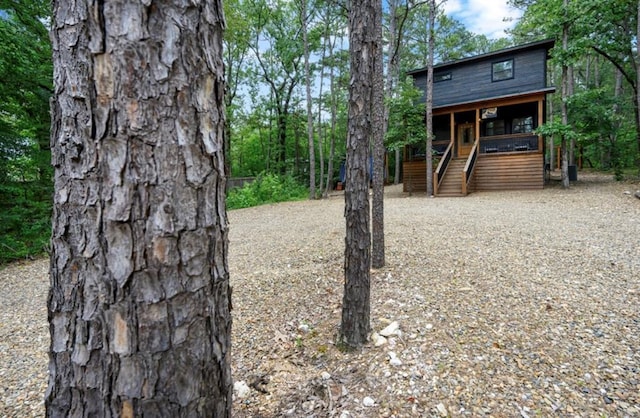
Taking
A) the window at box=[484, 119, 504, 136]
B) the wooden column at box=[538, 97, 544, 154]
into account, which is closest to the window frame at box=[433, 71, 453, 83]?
the window at box=[484, 119, 504, 136]

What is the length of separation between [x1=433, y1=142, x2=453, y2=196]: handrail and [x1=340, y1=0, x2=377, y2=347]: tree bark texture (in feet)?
31.7

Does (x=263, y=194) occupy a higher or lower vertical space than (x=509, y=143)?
lower

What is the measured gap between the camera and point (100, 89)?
0.73m

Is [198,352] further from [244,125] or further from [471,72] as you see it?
[244,125]

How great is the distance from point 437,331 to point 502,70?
13.8 m

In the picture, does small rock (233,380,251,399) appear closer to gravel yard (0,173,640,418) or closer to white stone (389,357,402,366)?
gravel yard (0,173,640,418)

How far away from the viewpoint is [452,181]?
11.4 metres

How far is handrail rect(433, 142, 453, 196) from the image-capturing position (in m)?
11.1

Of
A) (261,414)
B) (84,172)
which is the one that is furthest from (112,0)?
(261,414)

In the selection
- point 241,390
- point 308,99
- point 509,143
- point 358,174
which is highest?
point 308,99

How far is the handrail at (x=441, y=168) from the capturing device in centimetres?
1115

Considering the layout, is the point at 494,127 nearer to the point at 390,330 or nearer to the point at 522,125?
the point at 522,125

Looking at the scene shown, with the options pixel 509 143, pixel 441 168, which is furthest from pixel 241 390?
pixel 509 143

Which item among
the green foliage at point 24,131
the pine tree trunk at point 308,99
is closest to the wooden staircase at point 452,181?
the pine tree trunk at point 308,99
